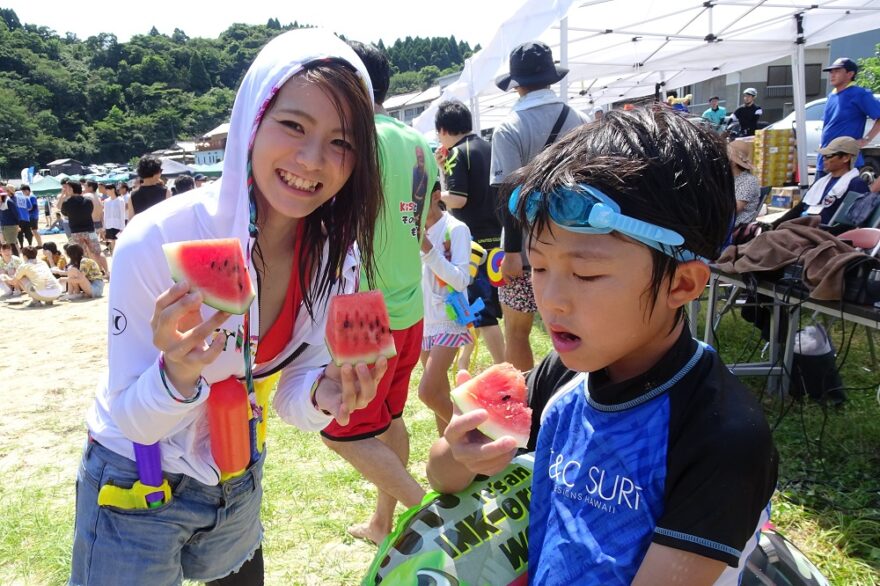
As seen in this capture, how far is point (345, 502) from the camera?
12.6 feet

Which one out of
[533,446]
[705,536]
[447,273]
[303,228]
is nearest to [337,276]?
[303,228]

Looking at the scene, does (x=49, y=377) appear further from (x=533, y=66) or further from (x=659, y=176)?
(x=659, y=176)

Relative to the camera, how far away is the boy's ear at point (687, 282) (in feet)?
4.24

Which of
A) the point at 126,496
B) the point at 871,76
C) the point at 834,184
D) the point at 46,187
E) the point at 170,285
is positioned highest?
the point at 871,76

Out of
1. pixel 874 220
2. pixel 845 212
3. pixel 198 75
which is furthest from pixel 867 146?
pixel 198 75

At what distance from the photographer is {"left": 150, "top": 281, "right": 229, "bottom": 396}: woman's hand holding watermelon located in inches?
51.4

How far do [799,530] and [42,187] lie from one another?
183 ft

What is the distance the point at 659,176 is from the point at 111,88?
13650cm

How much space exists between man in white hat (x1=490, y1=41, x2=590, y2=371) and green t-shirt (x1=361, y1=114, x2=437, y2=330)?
940 millimetres

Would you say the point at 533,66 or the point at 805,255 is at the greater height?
the point at 533,66

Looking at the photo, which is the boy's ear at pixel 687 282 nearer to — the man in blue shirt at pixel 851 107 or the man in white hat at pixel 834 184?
the man in white hat at pixel 834 184

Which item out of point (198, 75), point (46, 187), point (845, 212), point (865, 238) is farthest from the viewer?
point (198, 75)

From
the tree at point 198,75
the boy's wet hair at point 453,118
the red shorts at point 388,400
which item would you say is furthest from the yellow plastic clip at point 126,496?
the tree at point 198,75

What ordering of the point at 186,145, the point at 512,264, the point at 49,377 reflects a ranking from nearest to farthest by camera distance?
the point at 512,264 < the point at 49,377 < the point at 186,145
